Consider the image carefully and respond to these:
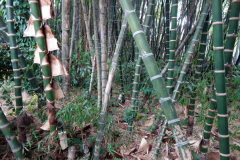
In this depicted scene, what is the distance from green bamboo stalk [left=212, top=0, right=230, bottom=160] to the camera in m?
0.97

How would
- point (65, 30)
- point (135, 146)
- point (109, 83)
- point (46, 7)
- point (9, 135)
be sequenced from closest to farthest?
point (46, 7) → point (9, 135) → point (109, 83) → point (65, 30) → point (135, 146)

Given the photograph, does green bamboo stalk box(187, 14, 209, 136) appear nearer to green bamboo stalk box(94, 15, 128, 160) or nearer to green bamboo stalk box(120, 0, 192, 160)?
green bamboo stalk box(94, 15, 128, 160)

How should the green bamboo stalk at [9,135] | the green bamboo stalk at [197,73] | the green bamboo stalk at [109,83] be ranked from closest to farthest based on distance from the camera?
the green bamboo stalk at [9,135] < the green bamboo stalk at [109,83] < the green bamboo stalk at [197,73]

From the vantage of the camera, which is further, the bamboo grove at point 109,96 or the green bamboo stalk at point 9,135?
the green bamboo stalk at point 9,135

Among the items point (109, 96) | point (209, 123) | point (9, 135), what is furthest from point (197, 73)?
point (9, 135)

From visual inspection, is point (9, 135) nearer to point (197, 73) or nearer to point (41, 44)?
point (41, 44)

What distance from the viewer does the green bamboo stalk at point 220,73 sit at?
38.3 inches

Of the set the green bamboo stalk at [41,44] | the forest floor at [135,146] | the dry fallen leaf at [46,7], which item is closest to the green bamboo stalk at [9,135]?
the forest floor at [135,146]

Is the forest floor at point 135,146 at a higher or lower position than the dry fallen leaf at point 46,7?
lower

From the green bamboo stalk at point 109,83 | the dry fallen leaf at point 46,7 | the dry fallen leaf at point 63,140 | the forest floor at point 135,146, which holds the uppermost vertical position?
the dry fallen leaf at point 46,7

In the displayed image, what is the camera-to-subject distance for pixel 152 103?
10.4ft

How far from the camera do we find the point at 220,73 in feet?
3.35

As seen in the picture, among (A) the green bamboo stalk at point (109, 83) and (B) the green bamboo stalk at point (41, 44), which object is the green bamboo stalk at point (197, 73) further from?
(B) the green bamboo stalk at point (41, 44)

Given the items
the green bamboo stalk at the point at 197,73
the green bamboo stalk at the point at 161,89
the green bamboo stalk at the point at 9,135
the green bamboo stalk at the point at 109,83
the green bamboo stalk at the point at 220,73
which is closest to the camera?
the green bamboo stalk at the point at 161,89
